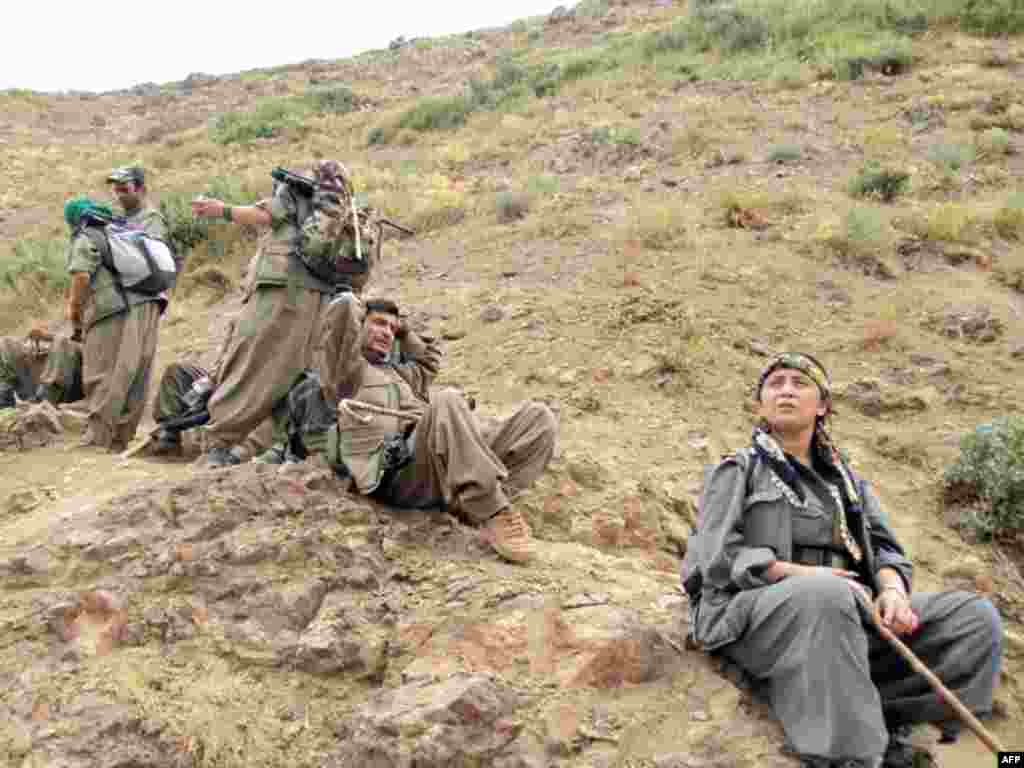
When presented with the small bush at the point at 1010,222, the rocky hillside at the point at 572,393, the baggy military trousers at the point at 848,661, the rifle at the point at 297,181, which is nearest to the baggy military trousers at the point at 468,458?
the rocky hillside at the point at 572,393

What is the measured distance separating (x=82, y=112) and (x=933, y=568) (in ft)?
92.8

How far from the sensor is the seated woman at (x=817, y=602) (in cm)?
263

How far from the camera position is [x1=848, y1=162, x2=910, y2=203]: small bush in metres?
9.72

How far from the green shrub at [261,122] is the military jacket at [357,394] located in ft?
55.4

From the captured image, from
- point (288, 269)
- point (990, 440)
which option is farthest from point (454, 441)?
point (990, 440)

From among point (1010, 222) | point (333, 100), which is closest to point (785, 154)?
point (1010, 222)

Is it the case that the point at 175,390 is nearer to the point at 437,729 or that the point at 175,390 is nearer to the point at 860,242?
the point at 437,729

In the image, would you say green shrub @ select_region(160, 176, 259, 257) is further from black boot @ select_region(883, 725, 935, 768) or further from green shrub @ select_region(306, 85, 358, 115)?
black boot @ select_region(883, 725, 935, 768)

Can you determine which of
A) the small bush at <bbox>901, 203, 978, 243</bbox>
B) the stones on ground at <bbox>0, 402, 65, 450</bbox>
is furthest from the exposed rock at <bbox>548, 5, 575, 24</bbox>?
the stones on ground at <bbox>0, 402, 65, 450</bbox>

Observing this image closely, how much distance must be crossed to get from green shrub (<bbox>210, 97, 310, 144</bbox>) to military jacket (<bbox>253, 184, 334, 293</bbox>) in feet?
51.1

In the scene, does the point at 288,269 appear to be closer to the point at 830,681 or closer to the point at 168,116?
the point at 830,681

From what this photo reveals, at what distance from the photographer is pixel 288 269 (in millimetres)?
4992

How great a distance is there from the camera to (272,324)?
5008 mm

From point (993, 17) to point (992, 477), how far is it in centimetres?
1207
